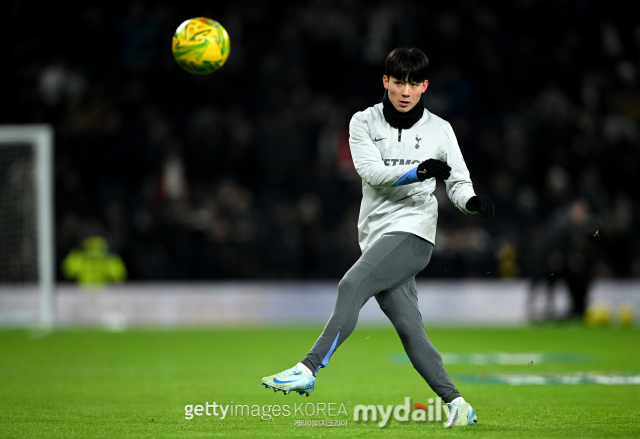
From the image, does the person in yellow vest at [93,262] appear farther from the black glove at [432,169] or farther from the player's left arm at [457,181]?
the black glove at [432,169]

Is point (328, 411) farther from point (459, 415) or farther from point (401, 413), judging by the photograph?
point (459, 415)

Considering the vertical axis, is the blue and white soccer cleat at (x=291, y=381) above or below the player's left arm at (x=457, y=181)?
below

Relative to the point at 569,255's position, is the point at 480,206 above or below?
above

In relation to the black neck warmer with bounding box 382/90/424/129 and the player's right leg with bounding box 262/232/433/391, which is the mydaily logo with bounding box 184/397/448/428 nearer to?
the player's right leg with bounding box 262/232/433/391

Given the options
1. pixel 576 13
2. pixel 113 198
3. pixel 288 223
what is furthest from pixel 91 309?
pixel 576 13

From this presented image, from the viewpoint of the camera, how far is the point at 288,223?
1596 centimetres

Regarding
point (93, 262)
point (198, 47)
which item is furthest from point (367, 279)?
point (93, 262)

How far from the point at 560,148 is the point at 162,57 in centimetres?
810

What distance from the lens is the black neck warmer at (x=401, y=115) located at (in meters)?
5.09

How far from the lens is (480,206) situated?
191 inches

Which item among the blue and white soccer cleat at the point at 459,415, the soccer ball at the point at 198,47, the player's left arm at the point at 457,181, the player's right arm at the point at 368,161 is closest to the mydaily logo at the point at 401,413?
the blue and white soccer cleat at the point at 459,415

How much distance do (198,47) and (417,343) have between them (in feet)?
8.29

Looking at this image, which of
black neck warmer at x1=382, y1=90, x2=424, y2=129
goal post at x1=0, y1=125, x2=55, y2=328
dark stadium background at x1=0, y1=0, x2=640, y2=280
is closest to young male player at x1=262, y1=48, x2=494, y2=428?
black neck warmer at x1=382, y1=90, x2=424, y2=129

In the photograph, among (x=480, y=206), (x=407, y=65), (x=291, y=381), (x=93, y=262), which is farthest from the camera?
(x=93, y=262)
